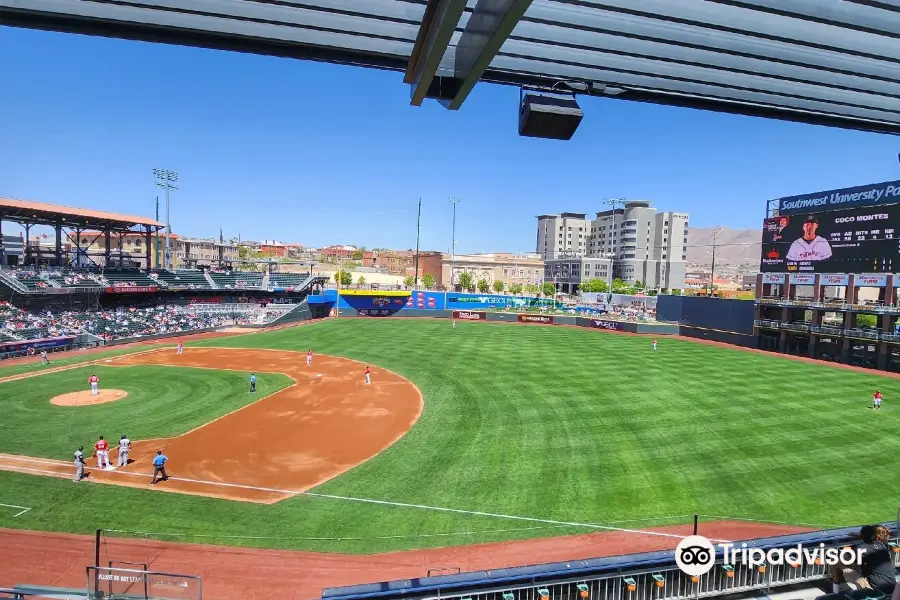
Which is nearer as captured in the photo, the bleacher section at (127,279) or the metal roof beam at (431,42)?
the metal roof beam at (431,42)

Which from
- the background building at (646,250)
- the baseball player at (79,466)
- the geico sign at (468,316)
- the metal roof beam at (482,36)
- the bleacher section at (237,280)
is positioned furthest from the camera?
the background building at (646,250)

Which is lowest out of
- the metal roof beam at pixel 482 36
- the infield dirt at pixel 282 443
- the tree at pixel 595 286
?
the infield dirt at pixel 282 443

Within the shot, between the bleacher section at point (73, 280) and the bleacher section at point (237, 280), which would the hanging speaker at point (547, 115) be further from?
the bleacher section at point (237, 280)

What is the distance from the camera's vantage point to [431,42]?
3250 mm

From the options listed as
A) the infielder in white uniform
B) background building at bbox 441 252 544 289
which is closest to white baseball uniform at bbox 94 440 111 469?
the infielder in white uniform

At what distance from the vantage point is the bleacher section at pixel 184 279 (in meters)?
58.2

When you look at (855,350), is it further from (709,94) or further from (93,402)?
(93,402)

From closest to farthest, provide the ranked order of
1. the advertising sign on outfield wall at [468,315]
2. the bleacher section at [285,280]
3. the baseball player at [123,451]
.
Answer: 1. the baseball player at [123,451]
2. the bleacher section at [285,280]
3. the advertising sign on outfield wall at [468,315]

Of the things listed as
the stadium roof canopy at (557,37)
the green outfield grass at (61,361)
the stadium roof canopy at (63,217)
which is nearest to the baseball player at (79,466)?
the stadium roof canopy at (557,37)

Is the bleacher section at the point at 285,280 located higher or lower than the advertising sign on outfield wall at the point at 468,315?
higher

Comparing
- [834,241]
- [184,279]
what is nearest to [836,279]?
[834,241]

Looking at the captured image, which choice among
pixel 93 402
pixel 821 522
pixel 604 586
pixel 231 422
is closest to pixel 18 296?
pixel 93 402

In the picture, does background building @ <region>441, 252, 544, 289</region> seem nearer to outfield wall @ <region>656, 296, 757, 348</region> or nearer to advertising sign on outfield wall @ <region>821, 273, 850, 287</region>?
outfield wall @ <region>656, 296, 757, 348</region>
